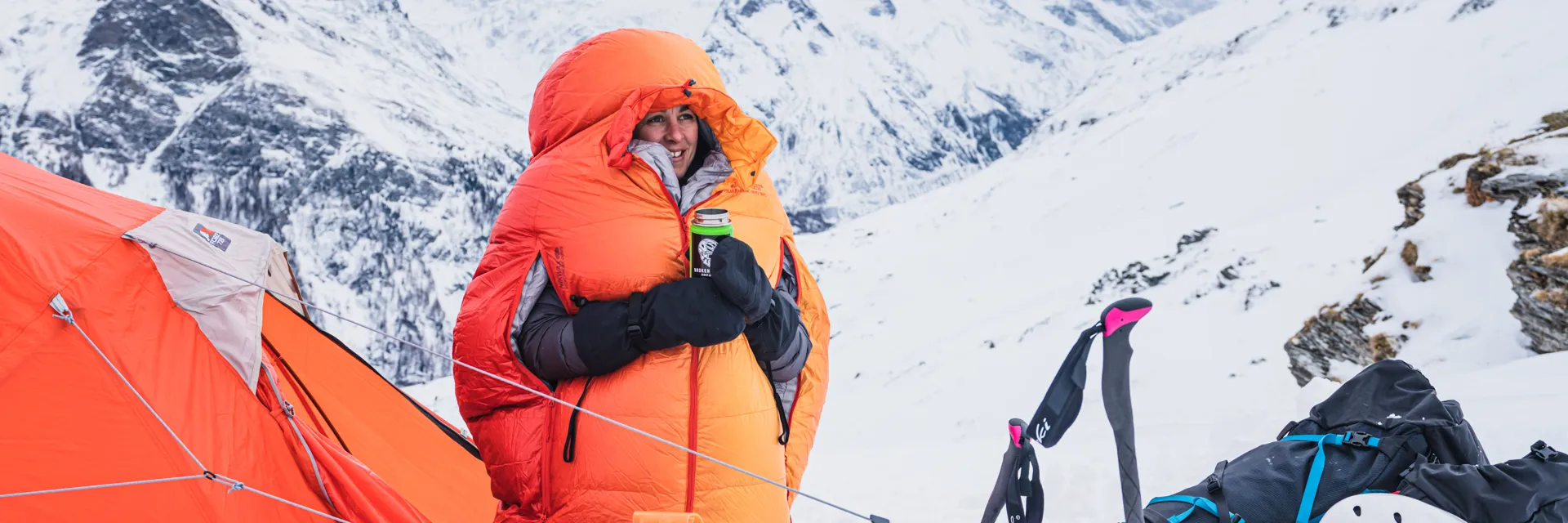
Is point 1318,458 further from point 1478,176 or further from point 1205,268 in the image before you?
point 1205,268

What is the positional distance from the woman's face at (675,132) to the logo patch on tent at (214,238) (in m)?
2.21

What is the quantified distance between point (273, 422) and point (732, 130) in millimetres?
2383

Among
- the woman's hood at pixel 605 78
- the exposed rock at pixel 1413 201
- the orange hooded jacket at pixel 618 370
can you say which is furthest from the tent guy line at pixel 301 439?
the exposed rock at pixel 1413 201

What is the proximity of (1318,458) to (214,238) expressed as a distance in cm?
478

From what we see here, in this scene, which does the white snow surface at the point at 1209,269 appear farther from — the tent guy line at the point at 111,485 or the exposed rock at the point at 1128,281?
the tent guy line at the point at 111,485

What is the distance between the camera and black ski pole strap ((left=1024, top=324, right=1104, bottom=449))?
2.45 m

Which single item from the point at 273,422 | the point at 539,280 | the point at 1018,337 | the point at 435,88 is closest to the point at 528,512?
the point at 539,280

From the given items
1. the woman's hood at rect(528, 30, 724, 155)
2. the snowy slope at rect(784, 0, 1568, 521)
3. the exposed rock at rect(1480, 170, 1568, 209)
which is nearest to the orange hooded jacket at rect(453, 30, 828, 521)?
the woman's hood at rect(528, 30, 724, 155)

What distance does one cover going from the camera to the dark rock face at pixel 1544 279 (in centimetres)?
522

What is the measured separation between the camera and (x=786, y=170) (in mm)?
158500

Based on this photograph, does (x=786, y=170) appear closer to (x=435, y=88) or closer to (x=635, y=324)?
(x=435, y=88)

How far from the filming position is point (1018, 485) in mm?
2600

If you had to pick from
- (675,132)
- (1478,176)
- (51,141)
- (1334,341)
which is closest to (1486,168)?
(1478,176)

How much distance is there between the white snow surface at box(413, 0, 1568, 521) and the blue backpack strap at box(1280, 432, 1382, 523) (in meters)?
1.08
